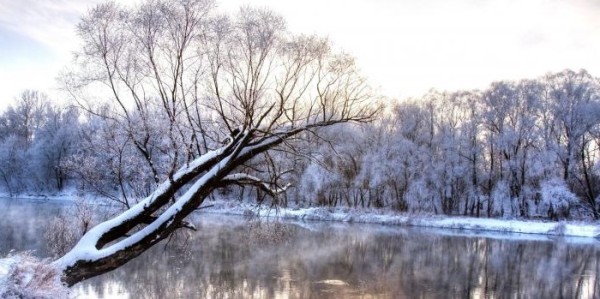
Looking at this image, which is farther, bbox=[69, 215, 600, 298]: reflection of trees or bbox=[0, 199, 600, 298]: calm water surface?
bbox=[69, 215, 600, 298]: reflection of trees

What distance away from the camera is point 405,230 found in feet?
119

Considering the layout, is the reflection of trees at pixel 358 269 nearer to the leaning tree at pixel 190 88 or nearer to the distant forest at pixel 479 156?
the leaning tree at pixel 190 88

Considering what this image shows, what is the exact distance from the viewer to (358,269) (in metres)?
20.6

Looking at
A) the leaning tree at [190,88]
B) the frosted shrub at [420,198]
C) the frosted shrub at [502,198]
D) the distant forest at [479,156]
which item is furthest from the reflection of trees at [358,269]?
the frosted shrub at [420,198]

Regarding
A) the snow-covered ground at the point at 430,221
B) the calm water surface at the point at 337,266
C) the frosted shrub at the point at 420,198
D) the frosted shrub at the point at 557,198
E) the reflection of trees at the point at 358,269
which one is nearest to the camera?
the calm water surface at the point at 337,266

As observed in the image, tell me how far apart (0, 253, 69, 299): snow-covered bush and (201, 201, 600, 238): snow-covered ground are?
2545 centimetres

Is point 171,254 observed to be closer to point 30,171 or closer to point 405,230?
point 405,230

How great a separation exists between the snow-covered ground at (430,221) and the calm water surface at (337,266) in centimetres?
422

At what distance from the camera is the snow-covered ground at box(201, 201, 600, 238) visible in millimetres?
35594

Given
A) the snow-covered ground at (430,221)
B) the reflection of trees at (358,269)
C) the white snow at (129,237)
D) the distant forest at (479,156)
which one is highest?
the distant forest at (479,156)

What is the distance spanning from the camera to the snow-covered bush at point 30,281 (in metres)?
7.49

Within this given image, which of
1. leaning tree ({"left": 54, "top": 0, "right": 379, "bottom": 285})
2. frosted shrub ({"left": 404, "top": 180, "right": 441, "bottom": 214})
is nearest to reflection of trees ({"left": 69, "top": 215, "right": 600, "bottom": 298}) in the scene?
leaning tree ({"left": 54, "top": 0, "right": 379, "bottom": 285})

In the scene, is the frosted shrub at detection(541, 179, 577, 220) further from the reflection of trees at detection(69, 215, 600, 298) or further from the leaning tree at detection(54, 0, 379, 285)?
the leaning tree at detection(54, 0, 379, 285)

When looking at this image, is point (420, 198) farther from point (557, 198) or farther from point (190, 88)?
point (190, 88)
